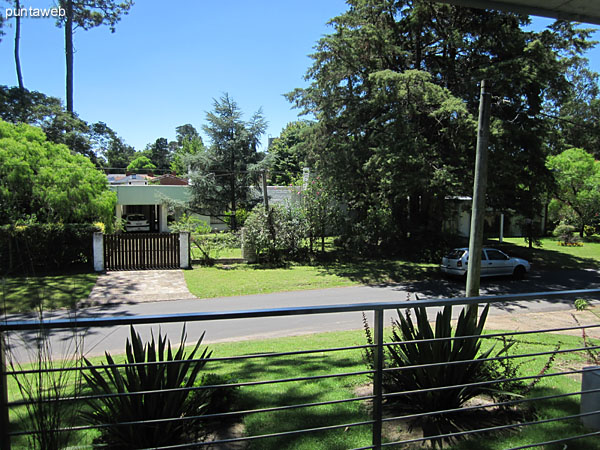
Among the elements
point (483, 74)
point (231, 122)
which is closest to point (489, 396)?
point (483, 74)

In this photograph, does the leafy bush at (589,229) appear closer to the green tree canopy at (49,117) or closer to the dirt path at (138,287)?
the dirt path at (138,287)

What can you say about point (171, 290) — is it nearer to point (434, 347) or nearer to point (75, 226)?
point (75, 226)

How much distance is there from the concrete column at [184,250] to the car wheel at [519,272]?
14.4 metres

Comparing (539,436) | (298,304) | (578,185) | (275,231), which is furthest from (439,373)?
(578,185)

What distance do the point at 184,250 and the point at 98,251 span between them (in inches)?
137

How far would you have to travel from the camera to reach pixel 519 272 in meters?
17.8

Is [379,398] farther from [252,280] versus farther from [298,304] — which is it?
[252,280]

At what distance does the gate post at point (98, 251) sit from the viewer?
55.1ft

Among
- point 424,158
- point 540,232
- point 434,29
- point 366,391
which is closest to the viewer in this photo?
point 366,391

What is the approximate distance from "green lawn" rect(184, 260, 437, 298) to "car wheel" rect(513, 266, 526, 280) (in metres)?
3.36

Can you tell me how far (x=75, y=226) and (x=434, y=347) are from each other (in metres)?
16.8

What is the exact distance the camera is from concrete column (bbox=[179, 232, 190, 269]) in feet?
60.2

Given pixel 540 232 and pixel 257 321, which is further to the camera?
pixel 540 232

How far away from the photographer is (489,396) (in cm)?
397
